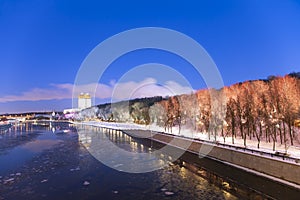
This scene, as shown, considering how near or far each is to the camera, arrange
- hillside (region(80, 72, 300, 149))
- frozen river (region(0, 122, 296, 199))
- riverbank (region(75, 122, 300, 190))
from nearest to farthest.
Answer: frozen river (region(0, 122, 296, 199)) < riverbank (region(75, 122, 300, 190)) < hillside (region(80, 72, 300, 149))

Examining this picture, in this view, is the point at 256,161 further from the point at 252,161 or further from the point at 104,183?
the point at 104,183

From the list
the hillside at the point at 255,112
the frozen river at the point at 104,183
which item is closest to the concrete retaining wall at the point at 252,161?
the frozen river at the point at 104,183

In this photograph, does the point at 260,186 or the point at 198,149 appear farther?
the point at 198,149

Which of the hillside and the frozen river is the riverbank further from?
the hillside

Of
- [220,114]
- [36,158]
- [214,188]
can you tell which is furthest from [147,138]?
[214,188]

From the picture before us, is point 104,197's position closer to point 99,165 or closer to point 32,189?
point 32,189

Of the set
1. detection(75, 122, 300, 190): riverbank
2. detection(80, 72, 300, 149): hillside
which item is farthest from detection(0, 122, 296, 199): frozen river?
detection(80, 72, 300, 149): hillside

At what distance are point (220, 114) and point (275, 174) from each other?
23.5 meters

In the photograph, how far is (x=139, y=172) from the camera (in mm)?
24188

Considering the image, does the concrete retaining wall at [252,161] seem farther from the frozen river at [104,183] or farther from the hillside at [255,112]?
the hillside at [255,112]

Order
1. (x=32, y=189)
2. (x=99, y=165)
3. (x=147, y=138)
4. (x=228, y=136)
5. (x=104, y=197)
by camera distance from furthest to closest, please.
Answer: (x=147, y=138) < (x=228, y=136) < (x=99, y=165) < (x=32, y=189) < (x=104, y=197)

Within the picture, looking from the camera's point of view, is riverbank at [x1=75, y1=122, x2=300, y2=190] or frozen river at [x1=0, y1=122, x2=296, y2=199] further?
riverbank at [x1=75, y1=122, x2=300, y2=190]

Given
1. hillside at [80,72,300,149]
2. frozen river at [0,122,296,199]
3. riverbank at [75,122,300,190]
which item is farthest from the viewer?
hillside at [80,72,300,149]

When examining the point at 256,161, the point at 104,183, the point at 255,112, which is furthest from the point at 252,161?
the point at 255,112
